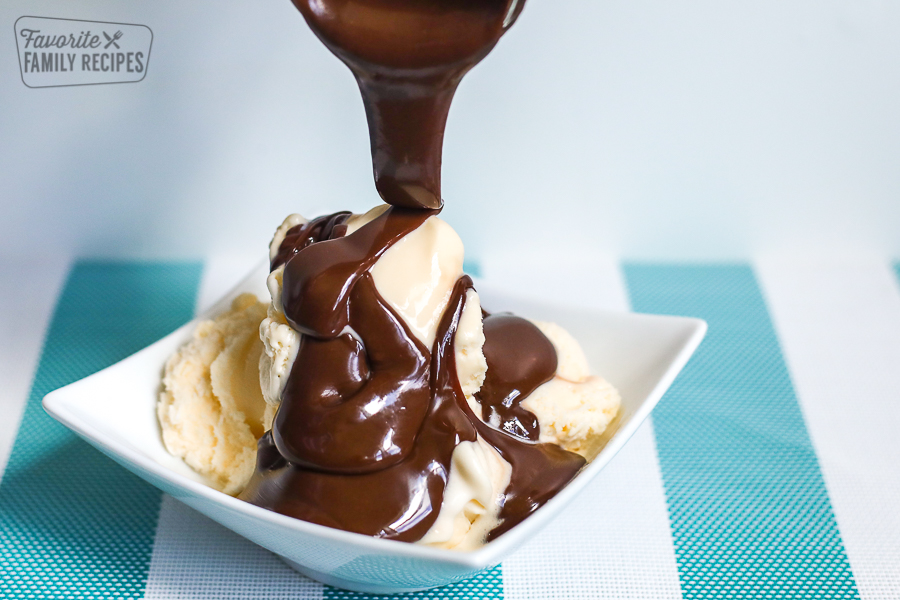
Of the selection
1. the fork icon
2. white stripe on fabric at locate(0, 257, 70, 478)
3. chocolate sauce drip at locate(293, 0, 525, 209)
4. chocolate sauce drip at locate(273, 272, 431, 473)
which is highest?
chocolate sauce drip at locate(293, 0, 525, 209)

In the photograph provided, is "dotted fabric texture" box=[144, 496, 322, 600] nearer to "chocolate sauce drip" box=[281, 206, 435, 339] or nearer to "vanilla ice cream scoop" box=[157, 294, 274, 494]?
"vanilla ice cream scoop" box=[157, 294, 274, 494]

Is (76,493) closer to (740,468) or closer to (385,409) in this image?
(385,409)

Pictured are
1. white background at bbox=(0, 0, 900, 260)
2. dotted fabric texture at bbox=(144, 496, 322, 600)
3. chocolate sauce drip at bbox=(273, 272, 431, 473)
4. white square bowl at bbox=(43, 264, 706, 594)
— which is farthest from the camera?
white background at bbox=(0, 0, 900, 260)

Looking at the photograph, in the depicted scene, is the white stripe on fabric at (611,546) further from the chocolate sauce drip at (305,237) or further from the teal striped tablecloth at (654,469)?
the chocolate sauce drip at (305,237)

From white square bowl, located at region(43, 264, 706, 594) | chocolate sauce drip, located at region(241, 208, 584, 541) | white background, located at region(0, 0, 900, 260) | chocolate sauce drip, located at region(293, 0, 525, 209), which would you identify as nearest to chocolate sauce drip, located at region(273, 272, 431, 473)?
chocolate sauce drip, located at region(241, 208, 584, 541)

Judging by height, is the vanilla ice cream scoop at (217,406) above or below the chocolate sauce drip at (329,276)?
below

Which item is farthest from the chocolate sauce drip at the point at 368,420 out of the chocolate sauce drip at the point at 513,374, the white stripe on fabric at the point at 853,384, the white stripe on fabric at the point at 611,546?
the white stripe on fabric at the point at 853,384
